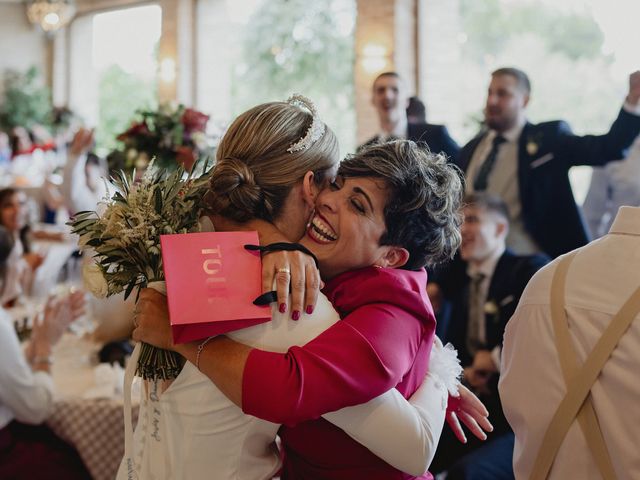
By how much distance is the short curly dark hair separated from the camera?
1305mm

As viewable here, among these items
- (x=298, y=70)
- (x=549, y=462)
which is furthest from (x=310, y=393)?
(x=298, y=70)

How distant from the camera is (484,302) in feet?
10.6

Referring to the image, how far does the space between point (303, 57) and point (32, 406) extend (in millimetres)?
9144

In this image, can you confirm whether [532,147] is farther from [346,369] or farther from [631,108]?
[346,369]

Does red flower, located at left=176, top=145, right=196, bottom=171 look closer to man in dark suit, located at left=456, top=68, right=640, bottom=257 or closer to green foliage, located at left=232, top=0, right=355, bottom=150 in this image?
man in dark suit, located at left=456, top=68, right=640, bottom=257

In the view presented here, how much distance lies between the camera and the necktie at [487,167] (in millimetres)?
3934

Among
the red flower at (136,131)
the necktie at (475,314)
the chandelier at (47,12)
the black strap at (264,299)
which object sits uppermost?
the chandelier at (47,12)

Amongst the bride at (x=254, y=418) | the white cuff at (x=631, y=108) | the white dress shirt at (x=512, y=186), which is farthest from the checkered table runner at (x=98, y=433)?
the white cuff at (x=631, y=108)

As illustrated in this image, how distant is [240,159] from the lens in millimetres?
1240

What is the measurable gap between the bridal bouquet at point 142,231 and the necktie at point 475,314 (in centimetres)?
221

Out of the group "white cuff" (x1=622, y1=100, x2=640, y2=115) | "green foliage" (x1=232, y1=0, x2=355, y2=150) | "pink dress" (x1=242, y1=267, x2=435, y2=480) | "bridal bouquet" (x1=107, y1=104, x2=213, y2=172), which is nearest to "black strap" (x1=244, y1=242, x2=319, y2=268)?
"pink dress" (x1=242, y1=267, x2=435, y2=480)

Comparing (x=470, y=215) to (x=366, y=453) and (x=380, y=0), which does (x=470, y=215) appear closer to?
(x=366, y=453)

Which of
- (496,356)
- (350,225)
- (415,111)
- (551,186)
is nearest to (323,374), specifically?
(350,225)

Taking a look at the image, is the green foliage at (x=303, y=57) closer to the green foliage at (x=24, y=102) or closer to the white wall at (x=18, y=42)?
the green foliage at (x=24, y=102)
